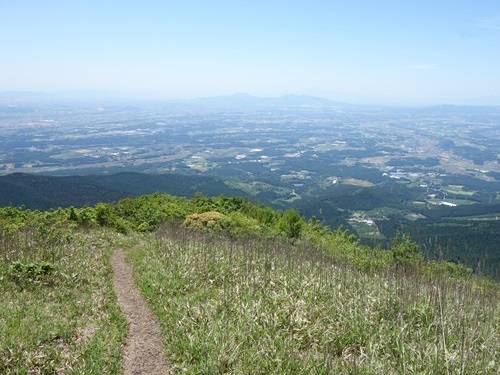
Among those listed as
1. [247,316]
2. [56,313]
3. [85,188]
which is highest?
[247,316]

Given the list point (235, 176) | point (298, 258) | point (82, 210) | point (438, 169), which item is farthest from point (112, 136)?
point (298, 258)

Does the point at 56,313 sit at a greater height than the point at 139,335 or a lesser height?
greater

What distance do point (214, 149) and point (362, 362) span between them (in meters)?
154

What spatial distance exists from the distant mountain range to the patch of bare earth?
109ft

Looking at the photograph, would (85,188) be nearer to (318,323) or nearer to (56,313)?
(56,313)

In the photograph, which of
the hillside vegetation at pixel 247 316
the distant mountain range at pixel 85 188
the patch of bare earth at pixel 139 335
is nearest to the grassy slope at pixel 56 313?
the hillside vegetation at pixel 247 316

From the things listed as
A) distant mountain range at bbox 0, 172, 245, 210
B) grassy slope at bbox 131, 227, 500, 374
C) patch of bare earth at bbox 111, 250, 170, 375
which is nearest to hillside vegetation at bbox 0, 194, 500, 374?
grassy slope at bbox 131, 227, 500, 374

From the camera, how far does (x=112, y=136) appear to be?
16812cm

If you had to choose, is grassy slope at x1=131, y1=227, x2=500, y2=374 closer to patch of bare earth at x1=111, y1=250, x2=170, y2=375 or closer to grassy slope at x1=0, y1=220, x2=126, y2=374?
patch of bare earth at x1=111, y1=250, x2=170, y2=375

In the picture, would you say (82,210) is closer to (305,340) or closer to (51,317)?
(51,317)

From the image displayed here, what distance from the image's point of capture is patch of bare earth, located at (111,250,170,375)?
19.7 ft

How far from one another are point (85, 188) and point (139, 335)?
62483 mm

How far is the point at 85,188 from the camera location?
6369 cm

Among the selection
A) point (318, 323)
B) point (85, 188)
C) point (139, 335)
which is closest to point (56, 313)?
point (139, 335)
